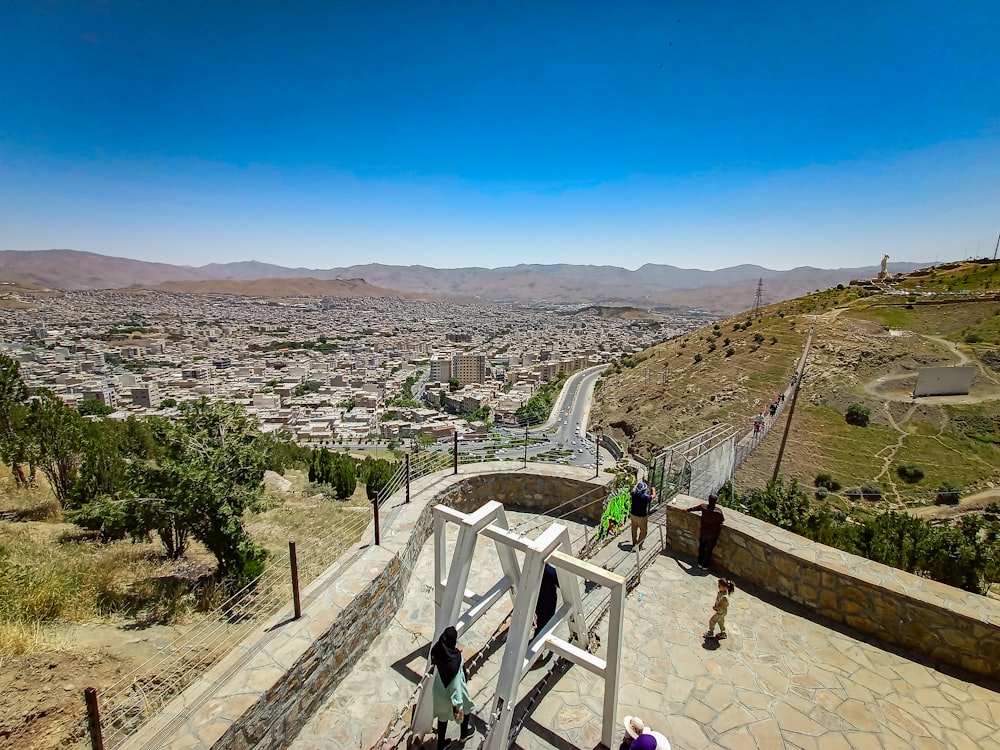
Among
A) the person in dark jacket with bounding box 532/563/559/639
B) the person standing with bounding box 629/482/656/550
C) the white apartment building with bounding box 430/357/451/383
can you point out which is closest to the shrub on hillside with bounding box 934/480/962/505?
the person standing with bounding box 629/482/656/550

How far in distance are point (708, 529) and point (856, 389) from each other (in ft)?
105

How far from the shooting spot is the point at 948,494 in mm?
20531

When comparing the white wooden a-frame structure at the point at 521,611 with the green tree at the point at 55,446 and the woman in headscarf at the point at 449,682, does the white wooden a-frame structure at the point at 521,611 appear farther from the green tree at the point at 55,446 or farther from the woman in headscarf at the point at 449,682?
the green tree at the point at 55,446

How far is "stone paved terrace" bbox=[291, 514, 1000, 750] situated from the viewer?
3146 millimetres

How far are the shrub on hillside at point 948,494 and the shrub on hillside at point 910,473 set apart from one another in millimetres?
1104

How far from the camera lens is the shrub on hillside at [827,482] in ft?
77.2

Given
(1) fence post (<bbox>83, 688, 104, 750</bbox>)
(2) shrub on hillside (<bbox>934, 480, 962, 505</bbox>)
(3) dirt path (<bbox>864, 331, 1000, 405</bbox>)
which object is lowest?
(2) shrub on hillside (<bbox>934, 480, 962, 505</bbox>)

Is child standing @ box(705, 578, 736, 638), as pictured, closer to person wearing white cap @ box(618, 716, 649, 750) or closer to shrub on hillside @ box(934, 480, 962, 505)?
person wearing white cap @ box(618, 716, 649, 750)

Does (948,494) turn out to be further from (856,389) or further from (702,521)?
(702,521)

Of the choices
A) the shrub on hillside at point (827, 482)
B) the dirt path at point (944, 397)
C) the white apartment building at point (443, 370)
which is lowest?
the white apartment building at point (443, 370)

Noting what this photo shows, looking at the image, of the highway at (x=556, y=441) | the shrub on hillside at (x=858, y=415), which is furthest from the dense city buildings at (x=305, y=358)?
the shrub on hillside at (x=858, y=415)

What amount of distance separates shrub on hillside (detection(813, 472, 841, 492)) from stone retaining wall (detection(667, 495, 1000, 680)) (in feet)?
75.1

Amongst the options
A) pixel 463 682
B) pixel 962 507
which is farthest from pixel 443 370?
pixel 463 682

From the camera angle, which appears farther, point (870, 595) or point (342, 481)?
point (342, 481)
